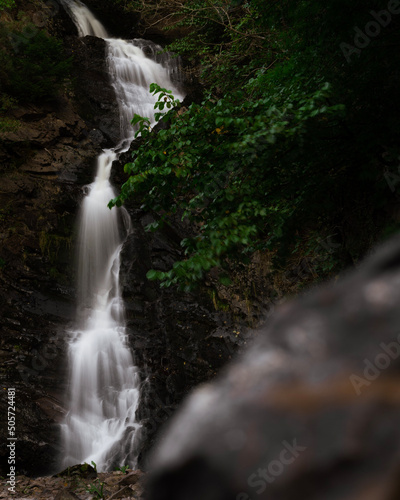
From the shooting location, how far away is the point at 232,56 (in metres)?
7.08

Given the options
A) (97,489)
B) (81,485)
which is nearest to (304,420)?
(97,489)

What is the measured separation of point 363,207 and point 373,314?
11.7 feet

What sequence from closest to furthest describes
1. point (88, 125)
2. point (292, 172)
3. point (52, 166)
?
point (292, 172), point (52, 166), point (88, 125)

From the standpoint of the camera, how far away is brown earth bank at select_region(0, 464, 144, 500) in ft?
15.1

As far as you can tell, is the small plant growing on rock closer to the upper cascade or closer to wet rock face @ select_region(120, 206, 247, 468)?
wet rock face @ select_region(120, 206, 247, 468)

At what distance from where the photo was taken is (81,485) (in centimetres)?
511

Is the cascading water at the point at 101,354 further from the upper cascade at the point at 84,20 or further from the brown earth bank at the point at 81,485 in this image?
the upper cascade at the point at 84,20

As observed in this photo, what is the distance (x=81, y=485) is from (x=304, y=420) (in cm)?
577

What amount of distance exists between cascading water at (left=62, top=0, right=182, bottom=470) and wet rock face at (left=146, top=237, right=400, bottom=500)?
6669 mm

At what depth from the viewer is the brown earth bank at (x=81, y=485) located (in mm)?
4614

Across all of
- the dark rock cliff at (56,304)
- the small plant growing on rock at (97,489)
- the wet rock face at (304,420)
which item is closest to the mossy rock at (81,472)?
the small plant growing on rock at (97,489)

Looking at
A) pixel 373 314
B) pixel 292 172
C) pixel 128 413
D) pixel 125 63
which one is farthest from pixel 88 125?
pixel 373 314

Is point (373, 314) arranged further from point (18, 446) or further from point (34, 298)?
point (34, 298)

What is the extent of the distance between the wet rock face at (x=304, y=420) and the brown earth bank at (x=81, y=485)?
15.2 feet
